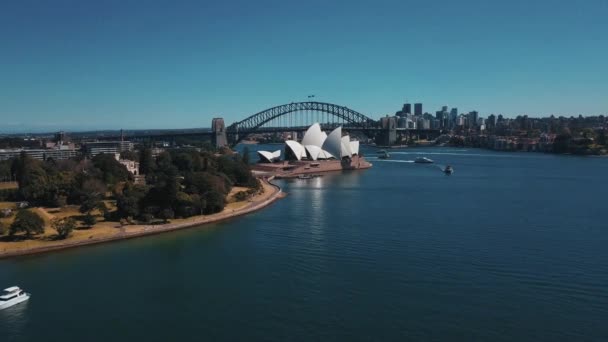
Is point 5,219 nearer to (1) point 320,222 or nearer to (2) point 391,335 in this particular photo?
(1) point 320,222

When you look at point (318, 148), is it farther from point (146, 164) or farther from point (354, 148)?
point (146, 164)

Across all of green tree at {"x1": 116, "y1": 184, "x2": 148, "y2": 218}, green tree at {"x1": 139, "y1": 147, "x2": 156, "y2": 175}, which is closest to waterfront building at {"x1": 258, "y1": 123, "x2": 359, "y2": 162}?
green tree at {"x1": 139, "y1": 147, "x2": 156, "y2": 175}

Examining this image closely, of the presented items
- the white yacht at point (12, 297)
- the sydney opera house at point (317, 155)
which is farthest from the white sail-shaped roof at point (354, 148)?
the white yacht at point (12, 297)

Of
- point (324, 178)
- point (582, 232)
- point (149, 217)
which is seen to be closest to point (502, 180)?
point (324, 178)

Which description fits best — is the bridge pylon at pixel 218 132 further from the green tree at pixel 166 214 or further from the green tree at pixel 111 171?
the green tree at pixel 166 214

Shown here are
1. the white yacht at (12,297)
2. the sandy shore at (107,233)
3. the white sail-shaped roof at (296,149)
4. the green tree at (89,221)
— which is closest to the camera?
the white yacht at (12,297)

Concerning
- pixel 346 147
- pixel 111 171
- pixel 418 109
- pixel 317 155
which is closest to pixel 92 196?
pixel 111 171

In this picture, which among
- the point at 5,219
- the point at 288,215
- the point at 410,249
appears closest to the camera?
the point at 410,249
